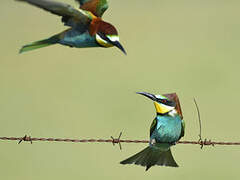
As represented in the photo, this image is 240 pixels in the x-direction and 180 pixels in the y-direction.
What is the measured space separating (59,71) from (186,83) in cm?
214

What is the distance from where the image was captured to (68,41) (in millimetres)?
1957

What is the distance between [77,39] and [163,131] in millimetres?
1191

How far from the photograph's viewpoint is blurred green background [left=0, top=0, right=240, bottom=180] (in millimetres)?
6879

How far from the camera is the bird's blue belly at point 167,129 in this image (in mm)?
3027

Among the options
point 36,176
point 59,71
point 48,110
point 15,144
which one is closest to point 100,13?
point 36,176

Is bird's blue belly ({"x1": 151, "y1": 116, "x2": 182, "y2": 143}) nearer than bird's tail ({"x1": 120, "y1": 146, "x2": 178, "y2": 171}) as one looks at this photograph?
Yes

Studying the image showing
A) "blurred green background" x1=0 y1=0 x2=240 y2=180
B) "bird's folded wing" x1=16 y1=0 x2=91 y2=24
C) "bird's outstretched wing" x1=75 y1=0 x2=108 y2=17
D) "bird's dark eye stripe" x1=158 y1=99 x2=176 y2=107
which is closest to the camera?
"bird's folded wing" x1=16 y1=0 x2=91 y2=24

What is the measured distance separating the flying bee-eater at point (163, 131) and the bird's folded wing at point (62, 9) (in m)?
1.02

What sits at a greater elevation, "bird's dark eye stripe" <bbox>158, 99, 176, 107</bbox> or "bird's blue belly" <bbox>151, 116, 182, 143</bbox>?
"bird's dark eye stripe" <bbox>158, 99, 176, 107</bbox>

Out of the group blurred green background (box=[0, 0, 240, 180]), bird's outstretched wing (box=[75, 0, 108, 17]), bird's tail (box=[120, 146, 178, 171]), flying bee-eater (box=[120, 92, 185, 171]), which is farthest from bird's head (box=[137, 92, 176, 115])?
blurred green background (box=[0, 0, 240, 180])

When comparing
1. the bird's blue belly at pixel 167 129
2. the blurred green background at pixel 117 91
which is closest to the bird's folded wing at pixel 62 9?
the bird's blue belly at pixel 167 129

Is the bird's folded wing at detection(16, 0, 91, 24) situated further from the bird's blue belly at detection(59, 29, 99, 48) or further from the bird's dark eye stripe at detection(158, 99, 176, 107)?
the bird's dark eye stripe at detection(158, 99, 176, 107)

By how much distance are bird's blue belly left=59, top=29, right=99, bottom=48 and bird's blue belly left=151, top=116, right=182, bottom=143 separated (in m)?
1.14

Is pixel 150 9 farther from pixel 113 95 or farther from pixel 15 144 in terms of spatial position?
pixel 15 144
